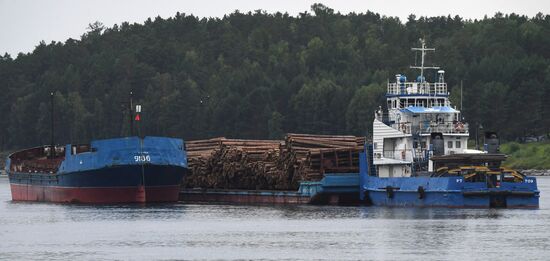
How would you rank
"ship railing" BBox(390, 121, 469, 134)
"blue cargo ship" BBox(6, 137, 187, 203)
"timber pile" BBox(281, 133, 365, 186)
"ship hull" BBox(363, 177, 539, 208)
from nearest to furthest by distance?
"ship hull" BBox(363, 177, 539, 208)
"ship railing" BBox(390, 121, 469, 134)
"timber pile" BBox(281, 133, 365, 186)
"blue cargo ship" BBox(6, 137, 187, 203)

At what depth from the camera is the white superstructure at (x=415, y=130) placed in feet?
259

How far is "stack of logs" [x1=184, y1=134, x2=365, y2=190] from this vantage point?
8369 cm

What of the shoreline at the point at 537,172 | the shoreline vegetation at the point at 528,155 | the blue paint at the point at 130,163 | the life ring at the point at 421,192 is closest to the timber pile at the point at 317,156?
the blue paint at the point at 130,163

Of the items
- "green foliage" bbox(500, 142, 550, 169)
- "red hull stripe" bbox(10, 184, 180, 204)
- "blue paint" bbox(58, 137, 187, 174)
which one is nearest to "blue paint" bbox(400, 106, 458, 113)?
"blue paint" bbox(58, 137, 187, 174)

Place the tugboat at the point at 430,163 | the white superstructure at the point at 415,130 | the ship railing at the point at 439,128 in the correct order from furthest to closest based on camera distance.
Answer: the ship railing at the point at 439,128 < the white superstructure at the point at 415,130 < the tugboat at the point at 430,163

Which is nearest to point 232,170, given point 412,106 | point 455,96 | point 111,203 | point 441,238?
point 111,203

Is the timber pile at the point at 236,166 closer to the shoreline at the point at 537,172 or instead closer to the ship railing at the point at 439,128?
the ship railing at the point at 439,128

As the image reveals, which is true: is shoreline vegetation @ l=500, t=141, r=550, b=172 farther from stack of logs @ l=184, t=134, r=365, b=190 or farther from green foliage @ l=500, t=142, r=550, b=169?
stack of logs @ l=184, t=134, r=365, b=190

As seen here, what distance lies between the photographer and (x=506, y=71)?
185000mm

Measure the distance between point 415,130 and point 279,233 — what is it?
673 inches

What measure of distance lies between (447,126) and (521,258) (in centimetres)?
2646

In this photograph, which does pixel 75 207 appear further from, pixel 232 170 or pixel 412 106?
pixel 412 106

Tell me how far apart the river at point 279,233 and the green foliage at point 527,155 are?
6871 centimetres

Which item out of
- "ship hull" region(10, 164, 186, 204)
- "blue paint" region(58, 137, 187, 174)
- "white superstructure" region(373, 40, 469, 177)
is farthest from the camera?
"ship hull" region(10, 164, 186, 204)
